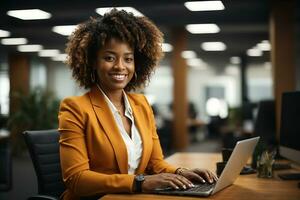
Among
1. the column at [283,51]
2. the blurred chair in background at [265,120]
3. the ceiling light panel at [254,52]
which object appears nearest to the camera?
the blurred chair in background at [265,120]

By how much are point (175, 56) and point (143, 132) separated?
6.61 metres

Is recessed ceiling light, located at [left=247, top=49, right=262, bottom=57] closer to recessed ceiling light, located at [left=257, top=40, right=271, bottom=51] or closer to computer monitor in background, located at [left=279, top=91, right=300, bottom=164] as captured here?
recessed ceiling light, located at [left=257, top=40, right=271, bottom=51]

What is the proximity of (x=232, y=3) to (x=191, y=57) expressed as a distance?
7.04 m

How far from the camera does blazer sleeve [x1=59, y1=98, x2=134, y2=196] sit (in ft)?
4.59

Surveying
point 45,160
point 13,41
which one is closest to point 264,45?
point 13,41

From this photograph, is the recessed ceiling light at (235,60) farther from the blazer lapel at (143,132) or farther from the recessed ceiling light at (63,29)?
the blazer lapel at (143,132)

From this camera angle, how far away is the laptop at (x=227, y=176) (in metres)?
1.38

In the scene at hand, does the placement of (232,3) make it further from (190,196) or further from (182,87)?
(190,196)

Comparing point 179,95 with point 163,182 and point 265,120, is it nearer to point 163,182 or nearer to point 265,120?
point 265,120

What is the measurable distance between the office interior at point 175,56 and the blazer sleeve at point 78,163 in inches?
17.3

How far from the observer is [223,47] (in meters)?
11.2

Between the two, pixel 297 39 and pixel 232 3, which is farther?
pixel 297 39

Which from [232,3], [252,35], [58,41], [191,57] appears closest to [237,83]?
[191,57]

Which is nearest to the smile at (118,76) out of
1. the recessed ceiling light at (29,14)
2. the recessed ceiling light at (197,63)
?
the recessed ceiling light at (29,14)
